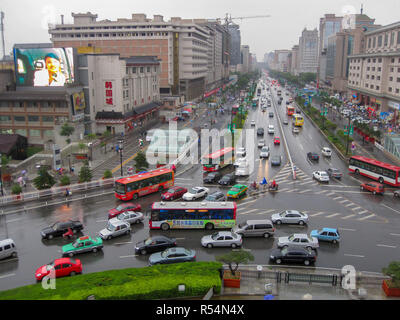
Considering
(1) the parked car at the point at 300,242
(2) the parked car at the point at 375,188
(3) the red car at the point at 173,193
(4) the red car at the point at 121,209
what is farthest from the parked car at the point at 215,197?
(2) the parked car at the point at 375,188

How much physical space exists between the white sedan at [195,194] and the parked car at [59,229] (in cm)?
1168

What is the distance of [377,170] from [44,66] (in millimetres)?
61189

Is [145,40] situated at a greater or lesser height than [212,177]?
greater

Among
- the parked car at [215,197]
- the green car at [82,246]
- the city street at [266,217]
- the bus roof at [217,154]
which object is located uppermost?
the bus roof at [217,154]

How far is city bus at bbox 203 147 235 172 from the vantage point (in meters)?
49.0

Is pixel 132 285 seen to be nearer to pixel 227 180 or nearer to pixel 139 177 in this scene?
pixel 139 177

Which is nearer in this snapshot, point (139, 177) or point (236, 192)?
point (236, 192)

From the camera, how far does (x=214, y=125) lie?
289ft

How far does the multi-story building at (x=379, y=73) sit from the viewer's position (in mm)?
90750

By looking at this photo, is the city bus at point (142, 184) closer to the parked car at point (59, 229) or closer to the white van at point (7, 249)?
the parked car at point (59, 229)

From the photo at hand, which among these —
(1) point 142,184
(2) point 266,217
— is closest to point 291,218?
(2) point 266,217

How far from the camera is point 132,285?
19.6m

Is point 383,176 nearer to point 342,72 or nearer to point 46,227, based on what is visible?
point 46,227
